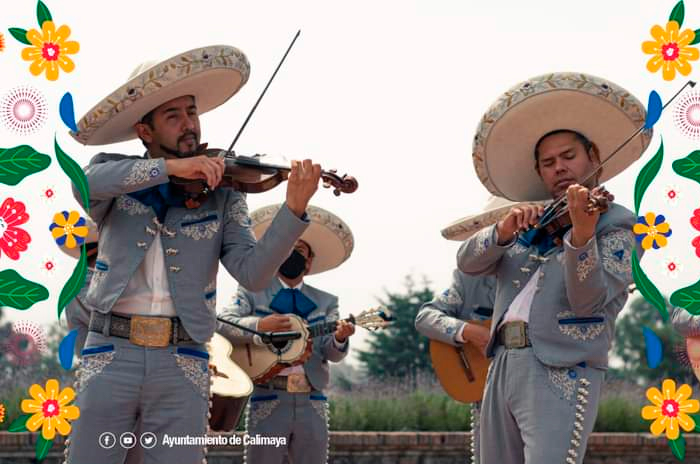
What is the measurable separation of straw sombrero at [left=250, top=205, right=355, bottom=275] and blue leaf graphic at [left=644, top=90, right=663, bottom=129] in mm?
3704

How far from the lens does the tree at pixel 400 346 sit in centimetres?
2516

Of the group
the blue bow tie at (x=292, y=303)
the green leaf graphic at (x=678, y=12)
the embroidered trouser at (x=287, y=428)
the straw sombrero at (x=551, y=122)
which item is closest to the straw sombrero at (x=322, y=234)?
the blue bow tie at (x=292, y=303)

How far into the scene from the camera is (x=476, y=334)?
840 cm

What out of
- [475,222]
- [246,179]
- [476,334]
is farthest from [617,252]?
[476,334]

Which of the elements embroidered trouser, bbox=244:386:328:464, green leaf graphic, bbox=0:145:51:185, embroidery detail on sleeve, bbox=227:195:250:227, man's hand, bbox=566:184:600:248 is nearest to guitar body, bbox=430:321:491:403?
embroidered trouser, bbox=244:386:328:464

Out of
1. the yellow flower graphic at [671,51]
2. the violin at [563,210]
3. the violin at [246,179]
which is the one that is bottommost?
the violin at [563,210]

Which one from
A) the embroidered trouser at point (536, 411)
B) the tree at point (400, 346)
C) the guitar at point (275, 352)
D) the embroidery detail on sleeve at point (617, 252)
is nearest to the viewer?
the embroidered trouser at point (536, 411)

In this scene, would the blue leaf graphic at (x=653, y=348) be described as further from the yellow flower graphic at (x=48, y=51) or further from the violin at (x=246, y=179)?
the yellow flower graphic at (x=48, y=51)

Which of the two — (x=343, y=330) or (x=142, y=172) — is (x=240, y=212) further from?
(x=343, y=330)

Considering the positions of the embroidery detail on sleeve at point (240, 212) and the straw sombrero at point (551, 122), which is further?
the straw sombrero at point (551, 122)

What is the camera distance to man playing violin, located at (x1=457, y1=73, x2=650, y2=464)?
5.12 m

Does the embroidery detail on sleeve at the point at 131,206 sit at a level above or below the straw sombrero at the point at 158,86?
A: below

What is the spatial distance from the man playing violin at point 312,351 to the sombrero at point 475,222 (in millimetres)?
1018

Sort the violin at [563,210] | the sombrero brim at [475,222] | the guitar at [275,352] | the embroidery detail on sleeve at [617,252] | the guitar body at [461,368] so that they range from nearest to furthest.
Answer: the violin at [563,210] → the embroidery detail on sleeve at [617,252] → the sombrero brim at [475,222] → the guitar at [275,352] → the guitar body at [461,368]
